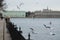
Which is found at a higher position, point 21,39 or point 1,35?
point 1,35

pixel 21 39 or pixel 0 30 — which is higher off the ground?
pixel 0 30

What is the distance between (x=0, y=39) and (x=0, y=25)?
0.20 m

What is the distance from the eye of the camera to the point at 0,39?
2861mm

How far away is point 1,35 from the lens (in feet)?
9.39

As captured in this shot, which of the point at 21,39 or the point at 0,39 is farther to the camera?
the point at 21,39

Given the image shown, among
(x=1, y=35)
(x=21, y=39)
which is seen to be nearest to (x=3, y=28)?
(x=1, y=35)

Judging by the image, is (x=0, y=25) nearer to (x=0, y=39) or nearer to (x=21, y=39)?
(x=0, y=39)

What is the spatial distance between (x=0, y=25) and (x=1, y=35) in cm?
17

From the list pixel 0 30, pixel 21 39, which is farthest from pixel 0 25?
pixel 21 39

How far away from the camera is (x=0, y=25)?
298 cm

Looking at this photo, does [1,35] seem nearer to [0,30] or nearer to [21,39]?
[0,30]

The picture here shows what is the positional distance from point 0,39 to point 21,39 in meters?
2.64

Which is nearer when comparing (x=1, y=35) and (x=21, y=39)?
(x=1, y=35)

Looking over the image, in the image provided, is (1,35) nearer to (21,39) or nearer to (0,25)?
(0,25)
